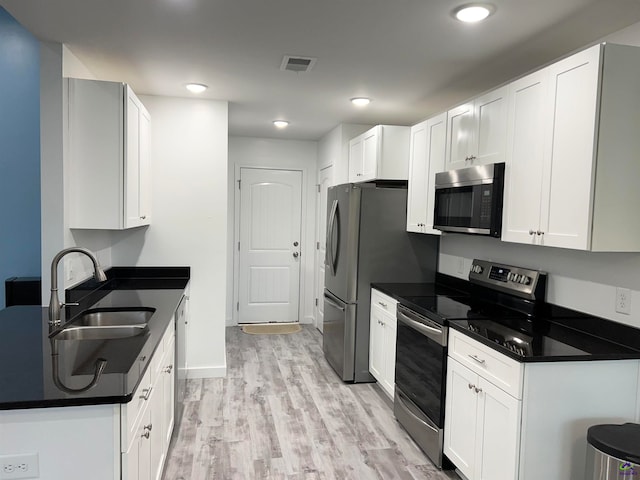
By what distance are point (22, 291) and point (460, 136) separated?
365cm

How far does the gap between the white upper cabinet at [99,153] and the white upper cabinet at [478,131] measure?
2122 mm

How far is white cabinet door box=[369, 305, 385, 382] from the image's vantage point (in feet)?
11.8

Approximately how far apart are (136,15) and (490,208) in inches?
83.1

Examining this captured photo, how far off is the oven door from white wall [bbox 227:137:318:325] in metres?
2.94

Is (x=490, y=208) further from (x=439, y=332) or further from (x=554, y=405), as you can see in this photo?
(x=554, y=405)

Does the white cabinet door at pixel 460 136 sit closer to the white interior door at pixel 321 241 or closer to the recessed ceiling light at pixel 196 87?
the recessed ceiling light at pixel 196 87

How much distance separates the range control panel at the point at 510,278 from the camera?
259cm

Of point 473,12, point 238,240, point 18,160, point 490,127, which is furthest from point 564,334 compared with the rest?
point 18,160

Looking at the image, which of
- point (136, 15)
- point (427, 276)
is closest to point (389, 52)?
point (136, 15)

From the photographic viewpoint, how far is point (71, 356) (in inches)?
69.7

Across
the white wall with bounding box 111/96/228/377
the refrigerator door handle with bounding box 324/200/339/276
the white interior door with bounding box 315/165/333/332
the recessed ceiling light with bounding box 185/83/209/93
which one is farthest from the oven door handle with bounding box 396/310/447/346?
the white interior door with bounding box 315/165/333/332

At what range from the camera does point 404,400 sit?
308 cm

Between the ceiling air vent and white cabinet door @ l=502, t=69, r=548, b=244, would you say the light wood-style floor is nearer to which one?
white cabinet door @ l=502, t=69, r=548, b=244

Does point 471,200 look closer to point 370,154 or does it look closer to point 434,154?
point 434,154
